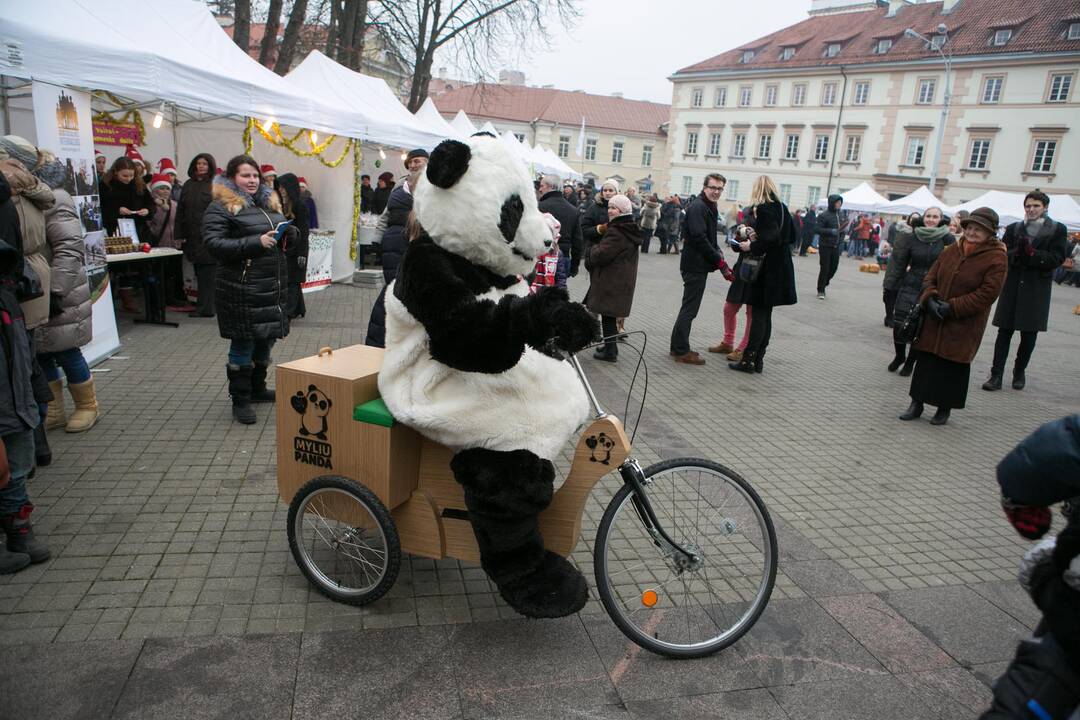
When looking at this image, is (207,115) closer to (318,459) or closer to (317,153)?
(317,153)

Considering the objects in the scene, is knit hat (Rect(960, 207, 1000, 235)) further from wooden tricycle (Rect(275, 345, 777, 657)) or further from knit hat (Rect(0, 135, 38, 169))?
knit hat (Rect(0, 135, 38, 169))

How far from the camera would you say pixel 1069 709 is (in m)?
1.66

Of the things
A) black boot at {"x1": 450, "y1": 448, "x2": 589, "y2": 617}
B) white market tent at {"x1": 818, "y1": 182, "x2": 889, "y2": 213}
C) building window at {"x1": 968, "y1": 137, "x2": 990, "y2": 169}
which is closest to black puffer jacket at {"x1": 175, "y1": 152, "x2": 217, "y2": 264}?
black boot at {"x1": 450, "y1": 448, "x2": 589, "y2": 617}

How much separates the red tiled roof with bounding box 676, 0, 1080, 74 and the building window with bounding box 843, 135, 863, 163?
4751 mm

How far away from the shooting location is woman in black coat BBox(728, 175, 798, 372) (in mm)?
7508

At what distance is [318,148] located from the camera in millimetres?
11789

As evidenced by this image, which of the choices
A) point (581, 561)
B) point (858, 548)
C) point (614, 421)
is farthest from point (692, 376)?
point (614, 421)

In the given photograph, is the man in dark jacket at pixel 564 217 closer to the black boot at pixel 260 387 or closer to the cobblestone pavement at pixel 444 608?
the cobblestone pavement at pixel 444 608

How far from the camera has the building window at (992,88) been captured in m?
41.0

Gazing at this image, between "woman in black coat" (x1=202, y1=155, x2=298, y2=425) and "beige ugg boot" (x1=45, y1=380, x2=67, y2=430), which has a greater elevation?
"woman in black coat" (x1=202, y1=155, x2=298, y2=425)

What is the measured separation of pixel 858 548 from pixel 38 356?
17.1 feet

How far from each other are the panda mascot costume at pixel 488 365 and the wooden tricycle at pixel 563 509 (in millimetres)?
143

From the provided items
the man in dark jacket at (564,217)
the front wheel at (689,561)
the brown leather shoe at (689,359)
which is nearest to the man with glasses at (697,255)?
the brown leather shoe at (689,359)

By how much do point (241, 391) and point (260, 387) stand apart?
1.36ft
